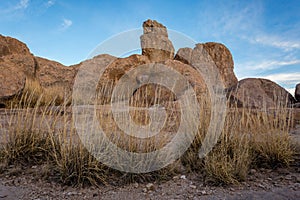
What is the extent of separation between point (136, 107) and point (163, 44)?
12.5 meters

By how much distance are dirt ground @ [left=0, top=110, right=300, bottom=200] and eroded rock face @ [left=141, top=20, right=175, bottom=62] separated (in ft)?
40.6

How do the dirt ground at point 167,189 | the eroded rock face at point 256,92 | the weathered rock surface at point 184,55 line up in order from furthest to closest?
the weathered rock surface at point 184,55 < the eroded rock face at point 256,92 < the dirt ground at point 167,189

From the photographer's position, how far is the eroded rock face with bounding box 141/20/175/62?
48.8ft

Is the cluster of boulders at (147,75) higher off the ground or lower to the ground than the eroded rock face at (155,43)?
lower

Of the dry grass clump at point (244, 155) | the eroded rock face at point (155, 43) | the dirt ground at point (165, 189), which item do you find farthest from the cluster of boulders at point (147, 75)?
the dirt ground at point (165, 189)

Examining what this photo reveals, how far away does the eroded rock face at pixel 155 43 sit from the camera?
1487 cm

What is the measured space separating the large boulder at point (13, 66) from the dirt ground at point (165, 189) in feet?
16.4

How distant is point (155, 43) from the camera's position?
15.4 metres

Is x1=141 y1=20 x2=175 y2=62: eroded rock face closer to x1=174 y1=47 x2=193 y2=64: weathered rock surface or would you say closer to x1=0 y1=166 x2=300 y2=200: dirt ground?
x1=174 y1=47 x2=193 y2=64: weathered rock surface

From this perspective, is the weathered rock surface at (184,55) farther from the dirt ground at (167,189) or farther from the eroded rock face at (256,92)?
the dirt ground at (167,189)

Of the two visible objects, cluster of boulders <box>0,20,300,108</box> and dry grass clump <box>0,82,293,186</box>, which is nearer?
dry grass clump <box>0,82,293,186</box>

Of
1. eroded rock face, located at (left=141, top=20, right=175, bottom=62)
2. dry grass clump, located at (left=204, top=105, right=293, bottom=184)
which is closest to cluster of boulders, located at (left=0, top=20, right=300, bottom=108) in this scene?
eroded rock face, located at (left=141, top=20, right=175, bottom=62)

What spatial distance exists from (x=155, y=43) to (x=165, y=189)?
44.6 ft

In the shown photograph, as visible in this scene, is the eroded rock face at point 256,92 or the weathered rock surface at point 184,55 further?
the weathered rock surface at point 184,55
